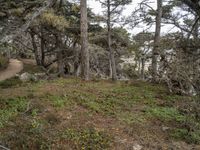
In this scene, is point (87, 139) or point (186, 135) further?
point (186, 135)

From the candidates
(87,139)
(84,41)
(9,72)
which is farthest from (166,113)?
(9,72)

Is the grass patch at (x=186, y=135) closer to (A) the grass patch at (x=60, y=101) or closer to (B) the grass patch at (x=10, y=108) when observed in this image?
(A) the grass patch at (x=60, y=101)

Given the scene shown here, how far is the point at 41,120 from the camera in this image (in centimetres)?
677

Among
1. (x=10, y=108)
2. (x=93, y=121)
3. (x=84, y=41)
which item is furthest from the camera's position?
(x=84, y=41)

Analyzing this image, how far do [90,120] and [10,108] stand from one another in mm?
2268

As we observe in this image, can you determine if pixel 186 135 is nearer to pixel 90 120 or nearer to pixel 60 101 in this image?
pixel 90 120

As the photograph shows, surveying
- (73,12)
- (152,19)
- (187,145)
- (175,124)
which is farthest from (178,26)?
(187,145)

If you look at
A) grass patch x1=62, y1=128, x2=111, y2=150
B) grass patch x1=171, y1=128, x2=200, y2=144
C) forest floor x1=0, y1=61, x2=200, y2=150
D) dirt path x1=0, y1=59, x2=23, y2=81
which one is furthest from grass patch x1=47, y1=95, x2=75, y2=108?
dirt path x1=0, y1=59, x2=23, y2=81

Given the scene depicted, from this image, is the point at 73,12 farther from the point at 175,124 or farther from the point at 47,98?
the point at 175,124

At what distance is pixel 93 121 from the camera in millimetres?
7047

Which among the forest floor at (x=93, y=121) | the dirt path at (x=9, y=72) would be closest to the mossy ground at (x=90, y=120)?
the forest floor at (x=93, y=121)

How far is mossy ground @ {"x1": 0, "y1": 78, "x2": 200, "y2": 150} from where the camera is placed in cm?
603

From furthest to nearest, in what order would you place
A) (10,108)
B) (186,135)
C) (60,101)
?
(60,101) → (10,108) → (186,135)

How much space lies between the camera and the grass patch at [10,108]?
269 inches
